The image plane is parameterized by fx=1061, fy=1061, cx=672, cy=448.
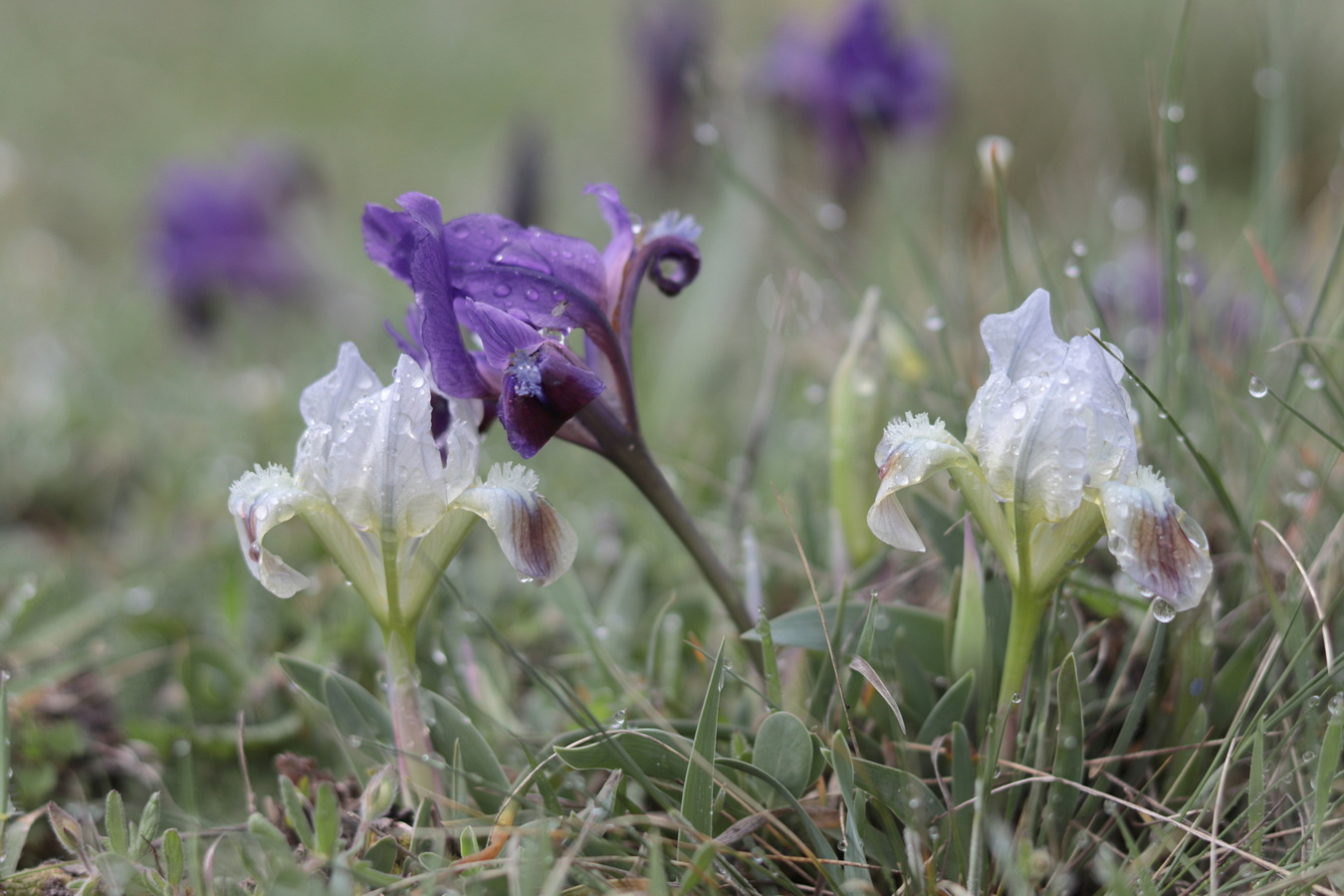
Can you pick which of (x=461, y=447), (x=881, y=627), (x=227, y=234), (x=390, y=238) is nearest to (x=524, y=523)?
(x=461, y=447)

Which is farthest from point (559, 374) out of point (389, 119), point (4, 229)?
point (389, 119)

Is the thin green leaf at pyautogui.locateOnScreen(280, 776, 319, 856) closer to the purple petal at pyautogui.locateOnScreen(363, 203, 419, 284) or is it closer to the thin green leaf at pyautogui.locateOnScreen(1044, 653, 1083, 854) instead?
the purple petal at pyautogui.locateOnScreen(363, 203, 419, 284)

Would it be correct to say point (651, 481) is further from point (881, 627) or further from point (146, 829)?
point (146, 829)

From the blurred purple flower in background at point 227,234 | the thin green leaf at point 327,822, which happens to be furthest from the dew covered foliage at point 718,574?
the blurred purple flower in background at point 227,234

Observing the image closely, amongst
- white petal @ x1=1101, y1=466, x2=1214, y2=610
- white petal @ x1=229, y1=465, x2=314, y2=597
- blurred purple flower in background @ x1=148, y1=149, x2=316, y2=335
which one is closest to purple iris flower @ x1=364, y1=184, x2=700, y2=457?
white petal @ x1=229, y1=465, x2=314, y2=597

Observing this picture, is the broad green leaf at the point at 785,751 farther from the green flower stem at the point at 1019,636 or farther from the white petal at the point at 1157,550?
the white petal at the point at 1157,550

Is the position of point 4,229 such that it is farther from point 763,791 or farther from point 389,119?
point 763,791
